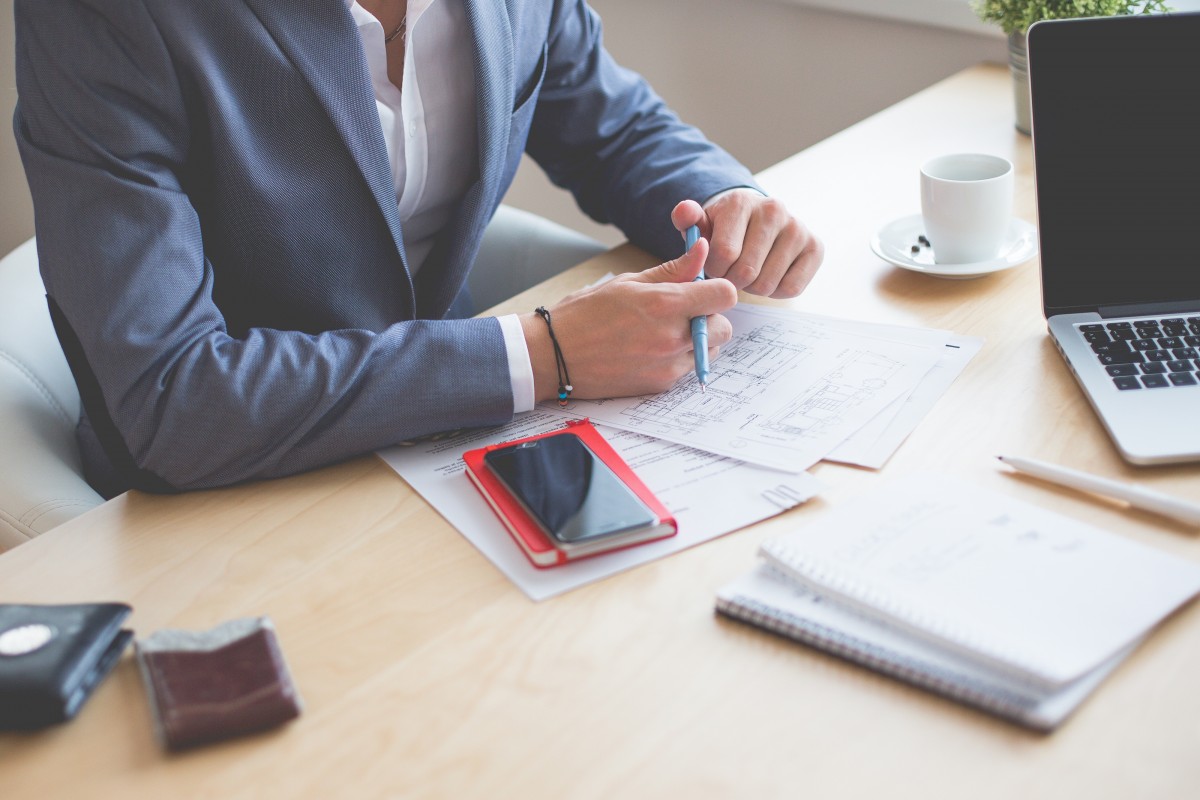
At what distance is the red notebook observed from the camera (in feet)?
2.59

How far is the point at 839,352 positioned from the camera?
1.05m

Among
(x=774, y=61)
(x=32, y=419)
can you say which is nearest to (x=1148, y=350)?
(x=32, y=419)

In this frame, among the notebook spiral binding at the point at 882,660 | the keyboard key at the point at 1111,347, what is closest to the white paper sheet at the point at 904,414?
the keyboard key at the point at 1111,347

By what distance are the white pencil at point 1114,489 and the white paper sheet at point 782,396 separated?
0.48 ft

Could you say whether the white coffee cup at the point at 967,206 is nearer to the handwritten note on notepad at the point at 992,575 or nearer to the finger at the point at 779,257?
the finger at the point at 779,257

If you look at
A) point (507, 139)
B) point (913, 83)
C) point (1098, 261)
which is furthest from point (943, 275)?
point (913, 83)

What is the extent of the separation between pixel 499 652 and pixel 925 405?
0.45 meters

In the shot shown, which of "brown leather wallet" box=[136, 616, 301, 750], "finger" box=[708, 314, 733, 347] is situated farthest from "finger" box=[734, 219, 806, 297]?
"brown leather wallet" box=[136, 616, 301, 750]

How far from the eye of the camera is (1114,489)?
802mm

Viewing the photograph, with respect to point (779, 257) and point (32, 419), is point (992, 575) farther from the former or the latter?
point (32, 419)

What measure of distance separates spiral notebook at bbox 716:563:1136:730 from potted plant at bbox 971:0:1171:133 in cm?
100

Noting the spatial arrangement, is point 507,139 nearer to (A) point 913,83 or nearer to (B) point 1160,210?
(B) point 1160,210

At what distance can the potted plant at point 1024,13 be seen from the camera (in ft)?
4.76

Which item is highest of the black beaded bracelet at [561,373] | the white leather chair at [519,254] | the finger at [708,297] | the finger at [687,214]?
the finger at [687,214]
